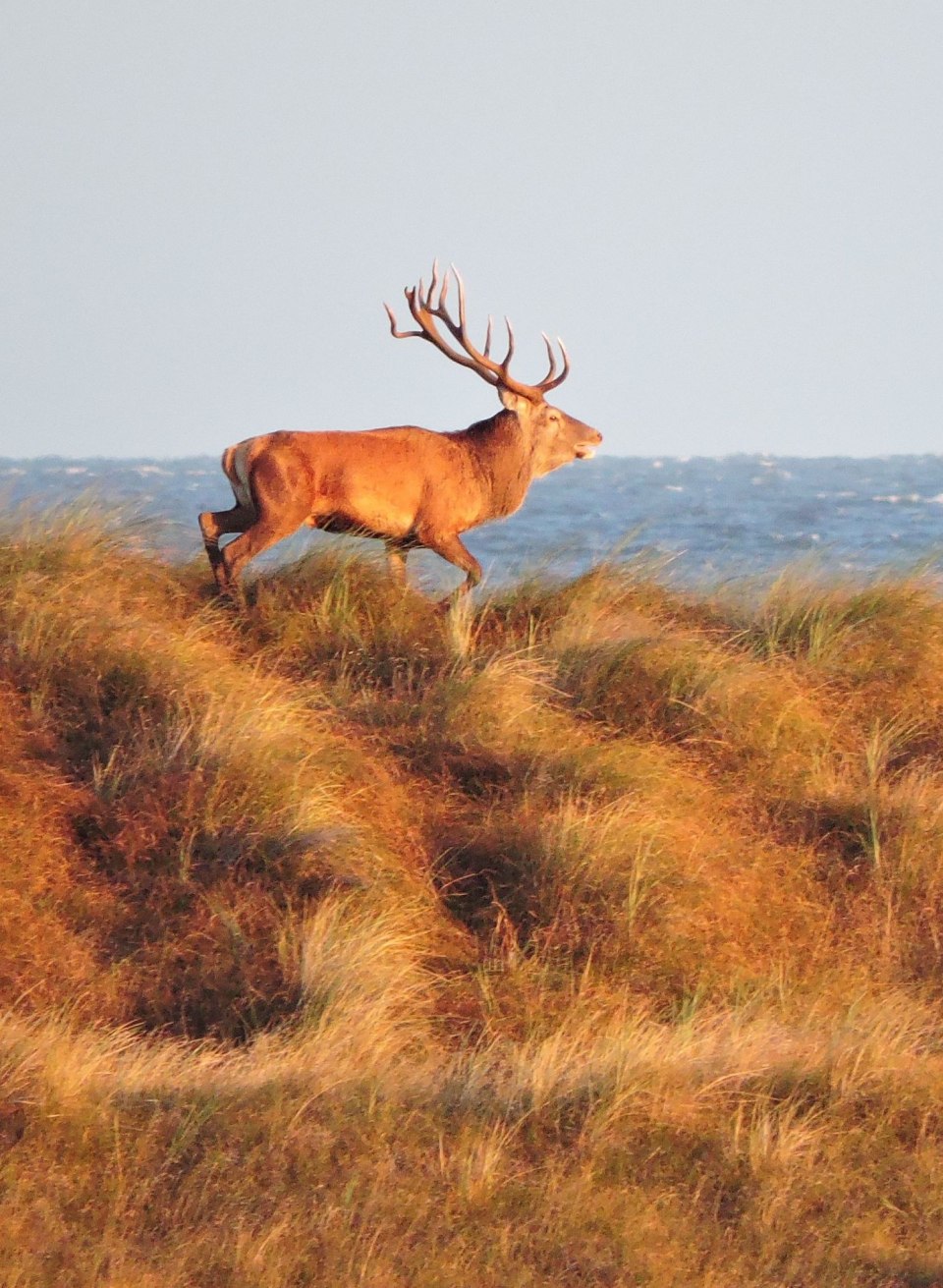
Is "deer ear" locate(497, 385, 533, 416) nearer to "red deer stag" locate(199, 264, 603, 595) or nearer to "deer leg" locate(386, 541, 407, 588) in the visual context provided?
"red deer stag" locate(199, 264, 603, 595)

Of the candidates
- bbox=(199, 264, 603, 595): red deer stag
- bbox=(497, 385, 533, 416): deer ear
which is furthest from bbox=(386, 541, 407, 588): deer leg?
bbox=(497, 385, 533, 416): deer ear

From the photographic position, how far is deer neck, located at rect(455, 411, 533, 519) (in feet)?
34.4

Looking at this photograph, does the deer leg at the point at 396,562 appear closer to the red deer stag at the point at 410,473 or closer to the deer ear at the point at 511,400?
the red deer stag at the point at 410,473

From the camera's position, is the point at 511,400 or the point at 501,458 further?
the point at 511,400

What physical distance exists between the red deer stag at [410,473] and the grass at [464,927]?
0.33 metres

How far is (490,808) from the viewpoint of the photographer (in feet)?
26.4

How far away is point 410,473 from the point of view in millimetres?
9945

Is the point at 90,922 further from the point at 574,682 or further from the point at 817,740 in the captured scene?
the point at 817,740

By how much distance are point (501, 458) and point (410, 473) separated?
0.81 m

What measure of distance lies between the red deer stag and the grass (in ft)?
1.07

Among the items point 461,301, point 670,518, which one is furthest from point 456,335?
point 670,518

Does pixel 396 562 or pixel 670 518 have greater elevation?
pixel 396 562

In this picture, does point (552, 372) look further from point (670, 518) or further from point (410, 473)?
point (670, 518)

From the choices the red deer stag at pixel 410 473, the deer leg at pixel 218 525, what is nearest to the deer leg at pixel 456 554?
the red deer stag at pixel 410 473
